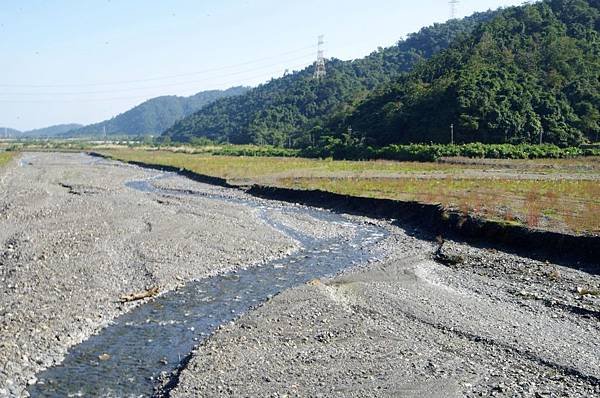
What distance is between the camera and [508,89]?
86062 mm

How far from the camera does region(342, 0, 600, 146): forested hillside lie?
81562mm

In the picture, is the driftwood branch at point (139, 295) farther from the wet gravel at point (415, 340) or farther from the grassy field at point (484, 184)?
the grassy field at point (484, 184)

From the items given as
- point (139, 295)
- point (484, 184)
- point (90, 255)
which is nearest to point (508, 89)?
point (484, 184)

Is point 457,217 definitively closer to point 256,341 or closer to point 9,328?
point 256,341

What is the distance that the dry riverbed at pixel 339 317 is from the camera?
1381 centimetres

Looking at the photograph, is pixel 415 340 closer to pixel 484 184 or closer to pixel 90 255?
pixel 90 255

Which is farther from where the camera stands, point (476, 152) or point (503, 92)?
point (503, 92)

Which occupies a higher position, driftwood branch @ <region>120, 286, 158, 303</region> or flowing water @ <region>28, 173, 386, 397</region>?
driftwood branch @ <region>120, 286, 158, 303</region>

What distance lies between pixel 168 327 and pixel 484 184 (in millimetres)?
37084

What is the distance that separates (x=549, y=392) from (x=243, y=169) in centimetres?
6624

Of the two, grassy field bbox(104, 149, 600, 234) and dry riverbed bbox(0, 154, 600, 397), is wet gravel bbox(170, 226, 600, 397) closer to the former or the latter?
dry riverbed bbox(0, 154, 600, 397)

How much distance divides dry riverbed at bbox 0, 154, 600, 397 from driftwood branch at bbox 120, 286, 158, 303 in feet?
1.45

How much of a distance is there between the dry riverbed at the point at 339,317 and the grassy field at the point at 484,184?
5.63 metres

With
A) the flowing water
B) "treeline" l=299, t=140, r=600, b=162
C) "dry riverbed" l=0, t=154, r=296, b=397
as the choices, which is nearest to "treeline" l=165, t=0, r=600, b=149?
"treeline" l=299, t=140, r=600, b=162
